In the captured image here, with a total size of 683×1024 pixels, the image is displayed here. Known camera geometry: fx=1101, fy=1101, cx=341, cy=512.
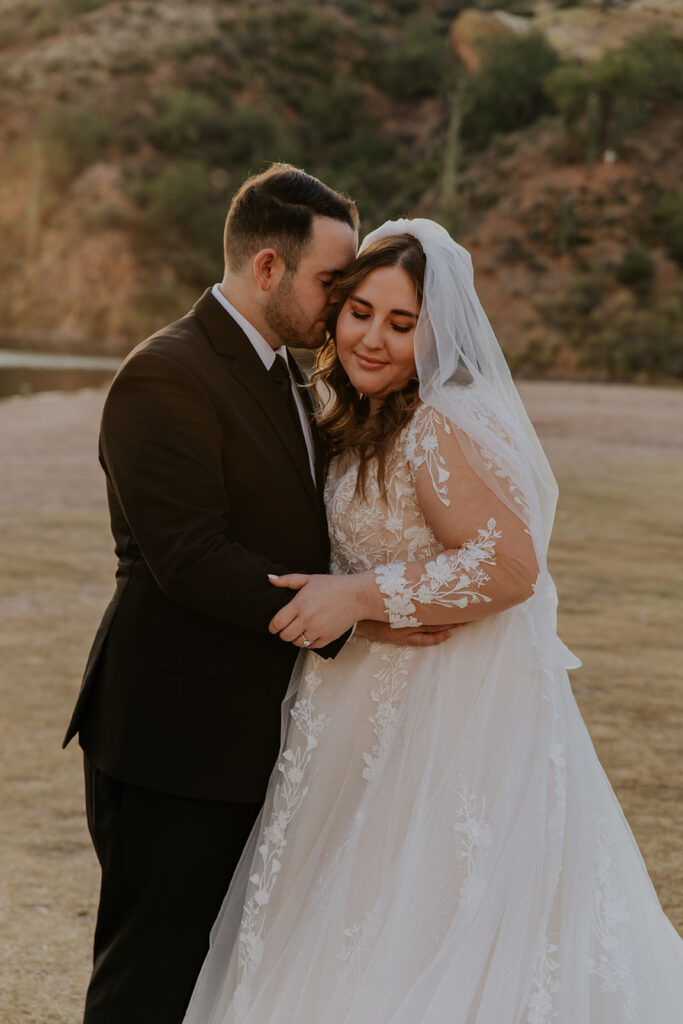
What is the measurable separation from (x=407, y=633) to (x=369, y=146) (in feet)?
223

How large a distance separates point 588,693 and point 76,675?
10.3 feet

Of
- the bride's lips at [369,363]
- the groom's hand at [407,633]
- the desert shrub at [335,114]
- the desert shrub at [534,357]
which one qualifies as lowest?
the desert shrub at [534,357]

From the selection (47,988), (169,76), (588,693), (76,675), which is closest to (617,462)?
(588,693)

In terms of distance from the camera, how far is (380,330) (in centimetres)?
285

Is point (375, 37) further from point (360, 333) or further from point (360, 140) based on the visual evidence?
point (360, 333)

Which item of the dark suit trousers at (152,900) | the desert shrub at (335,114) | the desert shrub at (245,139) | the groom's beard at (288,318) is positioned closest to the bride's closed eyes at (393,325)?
the groom's beard at (288,318)

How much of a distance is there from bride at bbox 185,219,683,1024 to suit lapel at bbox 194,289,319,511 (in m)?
0.16

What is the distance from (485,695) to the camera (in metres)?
2.80

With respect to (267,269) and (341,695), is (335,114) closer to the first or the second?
(267,269)

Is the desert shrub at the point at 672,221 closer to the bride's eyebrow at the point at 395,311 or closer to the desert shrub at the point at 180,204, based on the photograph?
the desert shrub at the point at 180,204

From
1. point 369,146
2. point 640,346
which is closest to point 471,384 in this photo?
point 640,346

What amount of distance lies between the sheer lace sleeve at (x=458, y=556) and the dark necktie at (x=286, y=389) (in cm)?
37

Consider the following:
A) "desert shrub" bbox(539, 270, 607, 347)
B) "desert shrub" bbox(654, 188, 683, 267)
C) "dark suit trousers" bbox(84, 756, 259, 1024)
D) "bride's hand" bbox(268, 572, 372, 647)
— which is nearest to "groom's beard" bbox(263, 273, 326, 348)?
"bride's hand" bbox(268, 572, 372, 647)

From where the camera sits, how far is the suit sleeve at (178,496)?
8.25ft
